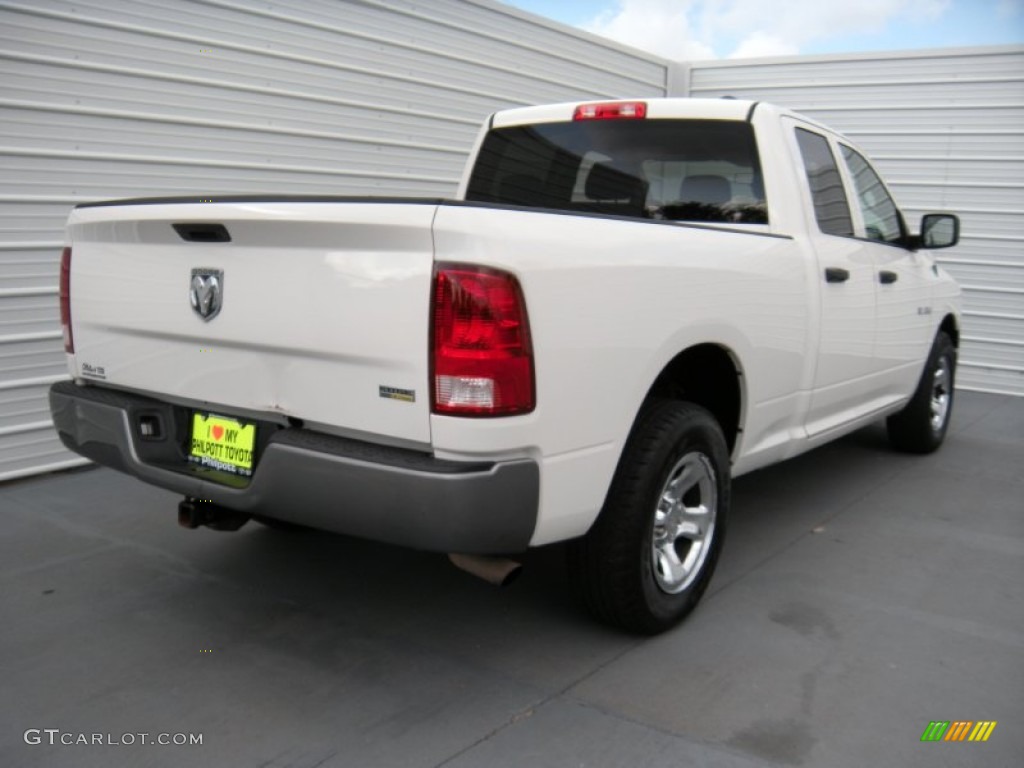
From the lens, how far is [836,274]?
3938mm

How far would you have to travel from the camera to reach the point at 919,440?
5738 millimetres

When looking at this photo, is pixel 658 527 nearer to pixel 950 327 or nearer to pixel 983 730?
pixel 983 730

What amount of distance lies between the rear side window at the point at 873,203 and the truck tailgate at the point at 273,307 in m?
3.04

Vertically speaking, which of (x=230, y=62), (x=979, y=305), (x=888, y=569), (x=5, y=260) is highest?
(x=230, y=62)

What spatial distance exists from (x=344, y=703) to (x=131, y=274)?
4.91 feet

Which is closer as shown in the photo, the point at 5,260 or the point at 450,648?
the point at 450,648

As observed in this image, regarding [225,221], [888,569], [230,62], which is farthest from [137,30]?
[888,569]

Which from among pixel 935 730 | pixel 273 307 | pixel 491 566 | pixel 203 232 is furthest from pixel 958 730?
pixel 203 232

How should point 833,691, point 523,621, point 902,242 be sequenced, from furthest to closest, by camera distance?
1. point 902,242
2. point 523,621
3. point 833,691

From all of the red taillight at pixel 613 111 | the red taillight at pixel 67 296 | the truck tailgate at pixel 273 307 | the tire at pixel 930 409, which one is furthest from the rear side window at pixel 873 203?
the red taillight at pixel 67 296

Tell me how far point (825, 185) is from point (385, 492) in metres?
2.83

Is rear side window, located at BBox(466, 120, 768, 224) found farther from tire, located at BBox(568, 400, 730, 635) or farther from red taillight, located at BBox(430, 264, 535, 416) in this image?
red taillight, located at BBox(430, 264, 535, 416)

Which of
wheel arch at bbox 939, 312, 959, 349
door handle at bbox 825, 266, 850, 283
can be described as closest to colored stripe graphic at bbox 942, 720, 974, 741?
door handle at bbox 825, 266, 850, 283

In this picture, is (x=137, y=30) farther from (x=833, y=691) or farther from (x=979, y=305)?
(x=979, y=305)
